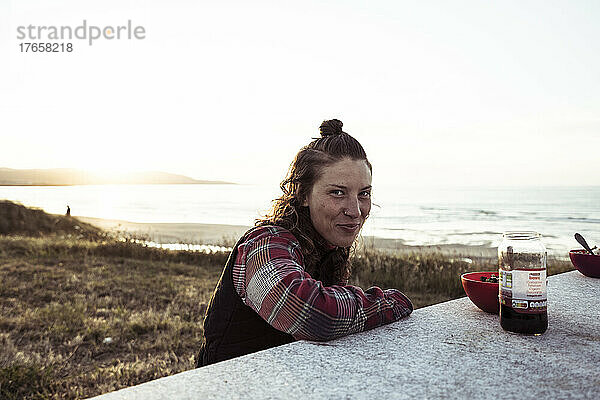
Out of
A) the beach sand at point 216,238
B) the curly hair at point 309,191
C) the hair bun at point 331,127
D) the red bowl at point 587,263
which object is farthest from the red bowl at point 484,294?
the beach sand at point 216,238

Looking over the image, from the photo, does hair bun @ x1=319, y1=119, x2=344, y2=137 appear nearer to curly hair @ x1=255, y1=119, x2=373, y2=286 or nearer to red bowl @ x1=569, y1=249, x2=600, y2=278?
curly hair @ x1=255, y1=119, x2=373, y2=286

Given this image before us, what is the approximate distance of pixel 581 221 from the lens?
24.8m

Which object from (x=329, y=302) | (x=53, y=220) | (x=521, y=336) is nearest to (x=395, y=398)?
(x=329, y=302)

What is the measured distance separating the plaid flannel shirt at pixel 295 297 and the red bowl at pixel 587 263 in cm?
107

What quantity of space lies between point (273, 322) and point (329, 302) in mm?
171

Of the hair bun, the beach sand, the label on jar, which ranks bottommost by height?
the beach sand

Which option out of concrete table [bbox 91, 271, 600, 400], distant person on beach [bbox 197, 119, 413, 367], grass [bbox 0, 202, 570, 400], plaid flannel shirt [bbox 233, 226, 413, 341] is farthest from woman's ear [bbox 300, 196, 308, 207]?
grass [bbox 0, 202, 570, 400]

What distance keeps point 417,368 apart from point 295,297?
1.28ft


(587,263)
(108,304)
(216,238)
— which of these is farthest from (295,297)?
(216,238)

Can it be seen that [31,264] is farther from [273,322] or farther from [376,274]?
[273,322]

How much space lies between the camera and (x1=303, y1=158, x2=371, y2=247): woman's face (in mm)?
1742

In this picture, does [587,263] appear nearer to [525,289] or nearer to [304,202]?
[525,289]

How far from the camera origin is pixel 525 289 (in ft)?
4.22

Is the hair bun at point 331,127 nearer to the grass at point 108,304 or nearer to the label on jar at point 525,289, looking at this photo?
the label on jar at point 525,289
